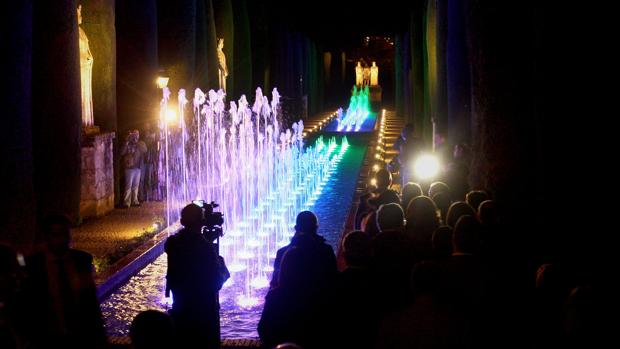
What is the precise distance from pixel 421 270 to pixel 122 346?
118 inches

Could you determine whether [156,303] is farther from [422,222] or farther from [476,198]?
[422,222]

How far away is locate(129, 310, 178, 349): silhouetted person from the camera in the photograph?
3336 millimetres

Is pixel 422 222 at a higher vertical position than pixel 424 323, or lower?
higher

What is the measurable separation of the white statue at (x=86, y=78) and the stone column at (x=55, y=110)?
2.10m

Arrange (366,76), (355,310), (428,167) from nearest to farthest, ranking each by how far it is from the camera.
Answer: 1. (355,310)
2. (428,167)
3. (366,76)

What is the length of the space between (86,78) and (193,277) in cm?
906

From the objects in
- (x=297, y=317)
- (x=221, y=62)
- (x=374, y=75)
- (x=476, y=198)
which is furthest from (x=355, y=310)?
(x=374, y=75)

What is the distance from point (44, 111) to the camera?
11.0 m

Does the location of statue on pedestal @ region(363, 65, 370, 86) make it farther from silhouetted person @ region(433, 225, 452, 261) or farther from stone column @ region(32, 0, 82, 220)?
silhouetted person @ region(433, 225, 452, 261)

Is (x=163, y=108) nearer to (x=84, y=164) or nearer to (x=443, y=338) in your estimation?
(x=84, y=164)

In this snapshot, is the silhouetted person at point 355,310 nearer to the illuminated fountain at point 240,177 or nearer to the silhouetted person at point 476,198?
the silhouetted person at point 476,198

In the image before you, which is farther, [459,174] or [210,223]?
[459,174]

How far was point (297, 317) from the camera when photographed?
4559 millimetres

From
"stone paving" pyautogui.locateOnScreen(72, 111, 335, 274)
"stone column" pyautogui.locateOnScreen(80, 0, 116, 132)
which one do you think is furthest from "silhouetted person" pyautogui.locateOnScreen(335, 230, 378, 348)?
"stone column" pyautogui.locateOnScreen(80, 0, 116, 132)
